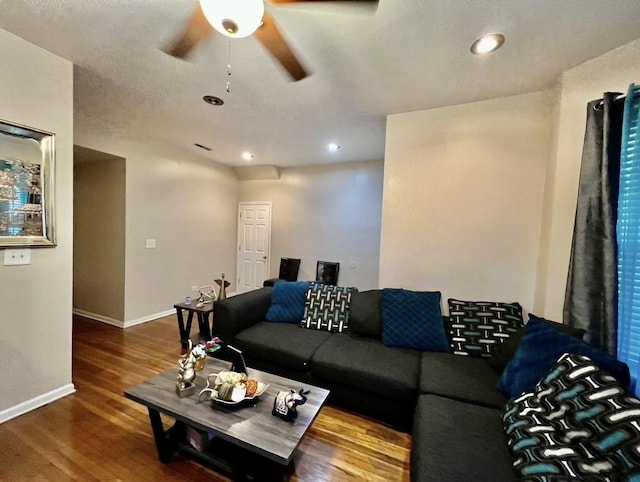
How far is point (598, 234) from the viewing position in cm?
166

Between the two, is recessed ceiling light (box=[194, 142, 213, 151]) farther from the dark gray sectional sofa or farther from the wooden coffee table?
the wooden coffee table

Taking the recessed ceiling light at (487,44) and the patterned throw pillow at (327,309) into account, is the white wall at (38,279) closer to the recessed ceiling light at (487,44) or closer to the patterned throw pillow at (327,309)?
the patterned throw pillow at (327,309)

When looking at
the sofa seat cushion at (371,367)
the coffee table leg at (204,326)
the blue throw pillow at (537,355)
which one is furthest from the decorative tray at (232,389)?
the coffee table leg at (204,326)

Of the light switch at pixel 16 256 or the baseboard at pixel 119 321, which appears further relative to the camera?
the baseboard at pixel 119 321

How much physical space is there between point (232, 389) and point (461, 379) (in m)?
1.48

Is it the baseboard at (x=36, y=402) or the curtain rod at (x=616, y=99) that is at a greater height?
the curtain rod at (x=616, y=99)

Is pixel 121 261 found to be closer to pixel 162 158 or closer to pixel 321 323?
pixel 162 158

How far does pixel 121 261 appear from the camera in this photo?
3.64 metres

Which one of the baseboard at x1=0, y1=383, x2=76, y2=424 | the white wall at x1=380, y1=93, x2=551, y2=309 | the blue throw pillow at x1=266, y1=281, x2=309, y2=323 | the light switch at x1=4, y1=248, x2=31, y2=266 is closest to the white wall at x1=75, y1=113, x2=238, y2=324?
the baseboard at x1=0, y1=383, x2=76, y2=424

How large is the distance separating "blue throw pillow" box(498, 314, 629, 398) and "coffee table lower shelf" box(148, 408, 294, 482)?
1429 mm

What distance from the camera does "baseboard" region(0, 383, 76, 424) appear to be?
1830 mm

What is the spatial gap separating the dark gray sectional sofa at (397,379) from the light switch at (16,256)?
140 cm

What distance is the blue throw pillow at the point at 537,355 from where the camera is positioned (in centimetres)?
139

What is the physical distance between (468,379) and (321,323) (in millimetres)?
1311
